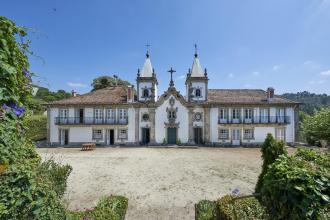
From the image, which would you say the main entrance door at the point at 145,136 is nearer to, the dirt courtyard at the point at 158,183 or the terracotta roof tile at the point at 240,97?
the terracotta roof tile at the point at 240,97

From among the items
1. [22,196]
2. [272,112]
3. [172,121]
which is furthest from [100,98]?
[22,196]

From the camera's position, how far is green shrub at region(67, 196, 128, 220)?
6.03 m

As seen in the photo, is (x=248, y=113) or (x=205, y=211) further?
(x=248, y=113)

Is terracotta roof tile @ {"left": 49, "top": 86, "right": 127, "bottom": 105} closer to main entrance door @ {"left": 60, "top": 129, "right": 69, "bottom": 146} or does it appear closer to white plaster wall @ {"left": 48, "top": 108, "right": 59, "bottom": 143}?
white plaster wall @ {"left": 48, "top": 108, "right": 59, "bottom": 143}

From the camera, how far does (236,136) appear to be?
94.5ft

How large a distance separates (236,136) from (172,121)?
885cm

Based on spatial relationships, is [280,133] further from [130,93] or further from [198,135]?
[130,93]

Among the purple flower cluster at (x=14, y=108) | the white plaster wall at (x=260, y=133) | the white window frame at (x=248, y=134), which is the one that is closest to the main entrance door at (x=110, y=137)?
the white window frame at (x=248, y=134)

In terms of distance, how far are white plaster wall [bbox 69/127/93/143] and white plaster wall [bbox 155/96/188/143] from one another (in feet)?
30.2

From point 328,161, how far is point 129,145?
2669 cm

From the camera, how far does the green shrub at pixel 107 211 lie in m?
6.03

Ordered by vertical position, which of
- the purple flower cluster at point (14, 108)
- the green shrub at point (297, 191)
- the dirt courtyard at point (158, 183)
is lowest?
the dirt courtyard at point (158, 183)

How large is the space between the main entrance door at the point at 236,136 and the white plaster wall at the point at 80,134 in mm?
19255

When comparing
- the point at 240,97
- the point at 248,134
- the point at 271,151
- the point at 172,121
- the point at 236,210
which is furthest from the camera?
the point at 240,97
